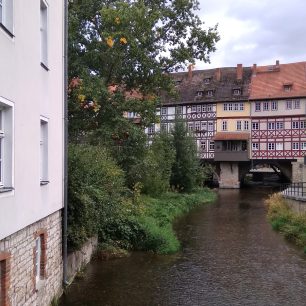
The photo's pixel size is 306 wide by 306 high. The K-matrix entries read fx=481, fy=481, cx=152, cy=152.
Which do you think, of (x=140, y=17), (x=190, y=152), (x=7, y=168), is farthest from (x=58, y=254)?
(x=190, y=152)

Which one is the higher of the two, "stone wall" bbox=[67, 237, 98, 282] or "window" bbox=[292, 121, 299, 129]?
"window" bbox=[292, 121, 299, 129]

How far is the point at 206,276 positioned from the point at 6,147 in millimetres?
8360

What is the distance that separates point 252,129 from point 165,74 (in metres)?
25.6

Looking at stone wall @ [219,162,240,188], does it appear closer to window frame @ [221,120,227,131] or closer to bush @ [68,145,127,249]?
window frame @ [221,120,227,131]

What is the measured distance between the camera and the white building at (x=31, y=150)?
7133 millimetres

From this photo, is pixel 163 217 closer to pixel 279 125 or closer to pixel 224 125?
pixel 279 125

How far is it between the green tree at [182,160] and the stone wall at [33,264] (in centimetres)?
2796

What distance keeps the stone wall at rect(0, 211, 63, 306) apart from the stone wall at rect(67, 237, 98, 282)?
3.09ft

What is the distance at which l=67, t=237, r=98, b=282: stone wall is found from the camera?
40.4 feet

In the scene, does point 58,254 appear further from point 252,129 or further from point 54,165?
point 252,129

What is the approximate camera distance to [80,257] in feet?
44.2

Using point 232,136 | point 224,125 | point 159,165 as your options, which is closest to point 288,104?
point 232,136

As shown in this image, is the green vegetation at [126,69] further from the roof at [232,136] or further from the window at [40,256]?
the roof at [232,136]

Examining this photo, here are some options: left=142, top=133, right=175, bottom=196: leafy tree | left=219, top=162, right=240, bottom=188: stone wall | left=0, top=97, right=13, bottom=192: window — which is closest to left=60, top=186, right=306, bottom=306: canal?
left=0, top=97, right=13, bottom=192: window
